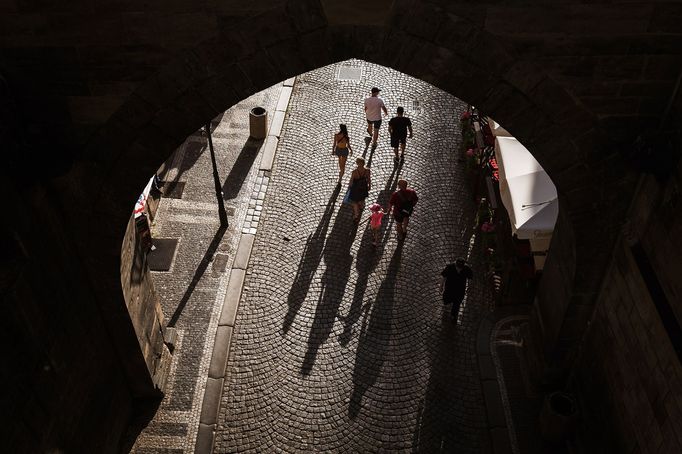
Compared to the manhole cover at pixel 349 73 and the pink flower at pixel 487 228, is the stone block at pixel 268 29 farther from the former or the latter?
the manhole cover at pixel 349 73

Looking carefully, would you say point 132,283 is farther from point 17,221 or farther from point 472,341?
point 472,341

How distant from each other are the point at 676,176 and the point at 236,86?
4972 millimetres

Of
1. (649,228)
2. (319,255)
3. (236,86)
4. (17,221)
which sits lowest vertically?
(17,221)

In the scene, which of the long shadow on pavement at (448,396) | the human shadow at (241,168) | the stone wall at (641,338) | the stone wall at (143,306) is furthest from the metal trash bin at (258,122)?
the stone wall at (641,338)

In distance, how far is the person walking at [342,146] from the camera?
49.6 ft

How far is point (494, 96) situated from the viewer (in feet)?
28.5

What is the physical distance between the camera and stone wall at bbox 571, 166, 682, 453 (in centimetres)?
843

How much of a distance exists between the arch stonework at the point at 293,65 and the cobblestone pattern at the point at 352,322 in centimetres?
402

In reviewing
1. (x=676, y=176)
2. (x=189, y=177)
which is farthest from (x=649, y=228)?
(x=189, y=177)

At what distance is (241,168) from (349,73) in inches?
183

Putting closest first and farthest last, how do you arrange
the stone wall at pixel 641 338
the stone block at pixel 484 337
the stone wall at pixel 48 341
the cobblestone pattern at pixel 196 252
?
the stone wall at pixel 48 341, the stone wall at pixel 641 338, the cobblestone pattern at pixel 196 252, the stone block at pixel 484 337

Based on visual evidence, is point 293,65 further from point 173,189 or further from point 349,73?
point 349,73

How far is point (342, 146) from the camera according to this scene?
50.2ft

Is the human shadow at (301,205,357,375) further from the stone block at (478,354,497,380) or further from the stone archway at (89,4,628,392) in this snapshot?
the stone archway at (89,4,628,392)
